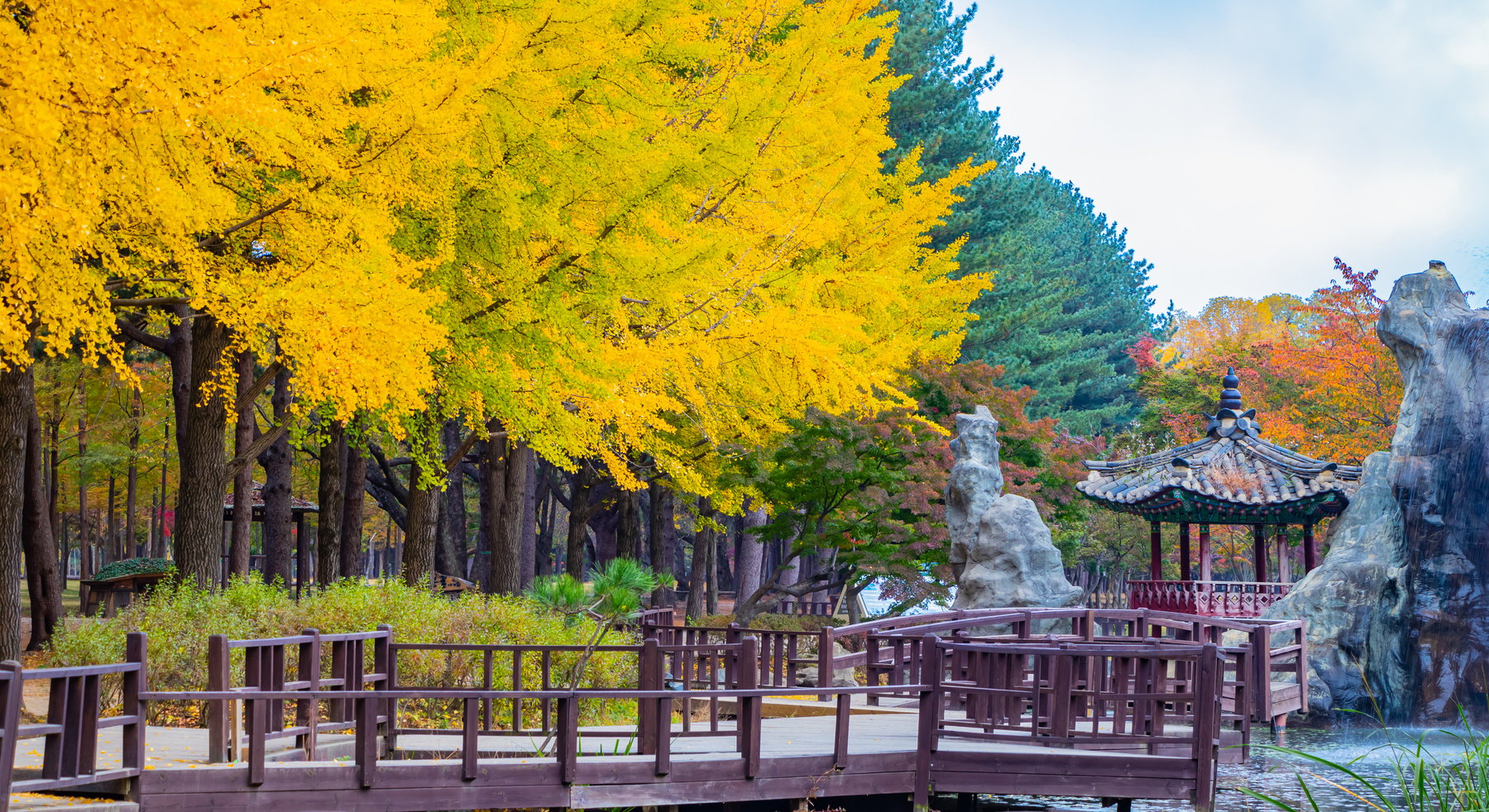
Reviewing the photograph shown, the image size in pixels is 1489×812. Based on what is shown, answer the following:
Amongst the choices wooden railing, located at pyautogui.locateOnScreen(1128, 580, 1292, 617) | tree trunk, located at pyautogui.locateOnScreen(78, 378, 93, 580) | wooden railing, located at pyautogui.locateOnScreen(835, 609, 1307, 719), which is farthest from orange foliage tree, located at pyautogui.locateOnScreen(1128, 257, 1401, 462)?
tree trunk, located at pyautogui.locateOnScreen(78, 378, 93, 580)

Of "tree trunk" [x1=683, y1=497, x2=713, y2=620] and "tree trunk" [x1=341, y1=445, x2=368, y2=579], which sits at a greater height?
"tree trunk" [x1=341, y1=445, x2=368, y2=579]

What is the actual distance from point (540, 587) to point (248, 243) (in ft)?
22.5

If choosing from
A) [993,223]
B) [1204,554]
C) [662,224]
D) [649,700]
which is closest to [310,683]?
[649,700]

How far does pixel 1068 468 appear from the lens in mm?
25703

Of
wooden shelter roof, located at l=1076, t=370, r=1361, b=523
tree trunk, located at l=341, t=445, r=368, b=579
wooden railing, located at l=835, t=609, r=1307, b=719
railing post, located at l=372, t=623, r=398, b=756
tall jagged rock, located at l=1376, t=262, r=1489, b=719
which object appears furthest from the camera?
wooden shelter roof, located at l=1076, t=370, r=1361, b=523

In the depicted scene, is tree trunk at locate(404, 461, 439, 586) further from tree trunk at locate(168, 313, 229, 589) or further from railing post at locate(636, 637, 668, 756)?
railing post at locate(636, 637, 668, 756)

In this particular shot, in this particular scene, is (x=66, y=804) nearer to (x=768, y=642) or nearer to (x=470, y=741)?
(x=470, y=741)

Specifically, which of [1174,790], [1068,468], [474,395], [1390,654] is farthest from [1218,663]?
[1068,468]


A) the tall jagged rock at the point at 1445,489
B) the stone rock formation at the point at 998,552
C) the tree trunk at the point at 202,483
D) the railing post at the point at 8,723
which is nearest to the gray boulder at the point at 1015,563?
the stone rock formation at the point at 998,552

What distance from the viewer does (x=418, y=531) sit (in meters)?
17.6

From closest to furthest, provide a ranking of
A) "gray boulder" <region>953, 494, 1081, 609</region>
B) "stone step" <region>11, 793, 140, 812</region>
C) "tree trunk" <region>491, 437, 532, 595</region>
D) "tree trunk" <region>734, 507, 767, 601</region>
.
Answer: "stone step" <region>11, 793, 140, 812</region>
"gray boulder" <region>953, 494, 1081, 609</region>
"tree trunk" <region>491, 437, 532, 595</region>
"tree trunk" <region>734, 507, 767, 601</region>

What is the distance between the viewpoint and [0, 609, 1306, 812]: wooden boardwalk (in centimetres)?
743

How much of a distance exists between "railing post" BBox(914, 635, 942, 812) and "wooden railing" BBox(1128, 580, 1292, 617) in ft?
46.5

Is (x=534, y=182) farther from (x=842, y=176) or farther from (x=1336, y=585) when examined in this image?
(x=1336, y=585)
